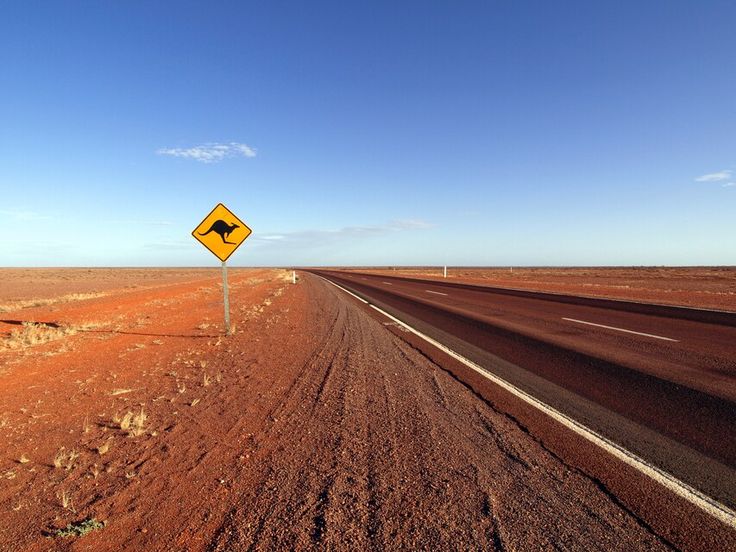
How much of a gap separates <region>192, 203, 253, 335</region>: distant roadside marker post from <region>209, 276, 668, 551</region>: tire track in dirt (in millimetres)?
5372

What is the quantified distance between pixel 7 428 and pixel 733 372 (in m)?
9.87

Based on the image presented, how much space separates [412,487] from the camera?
114 inches

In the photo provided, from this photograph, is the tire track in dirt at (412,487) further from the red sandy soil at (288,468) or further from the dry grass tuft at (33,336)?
the dry grass tuft at (33,336)

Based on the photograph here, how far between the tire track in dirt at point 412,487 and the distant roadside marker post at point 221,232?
212 inches

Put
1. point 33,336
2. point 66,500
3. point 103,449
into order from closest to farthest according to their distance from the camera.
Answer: point 66,500, point 103,449, point 33,336

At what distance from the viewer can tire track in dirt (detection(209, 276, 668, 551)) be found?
7.73 feet

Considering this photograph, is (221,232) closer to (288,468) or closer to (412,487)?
(288,468)

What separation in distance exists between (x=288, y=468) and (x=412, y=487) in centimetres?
105

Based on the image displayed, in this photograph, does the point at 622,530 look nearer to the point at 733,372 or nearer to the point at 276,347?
the point at 733,372

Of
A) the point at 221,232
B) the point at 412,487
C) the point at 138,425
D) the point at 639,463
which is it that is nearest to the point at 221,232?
the point at 221,232

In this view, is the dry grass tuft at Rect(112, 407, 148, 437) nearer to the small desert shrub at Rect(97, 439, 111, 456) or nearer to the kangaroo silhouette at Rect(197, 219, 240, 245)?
the small desert shrub at Rect(97, 439, 111, 456)

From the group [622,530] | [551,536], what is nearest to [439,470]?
[551,536]

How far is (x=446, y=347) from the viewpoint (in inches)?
317

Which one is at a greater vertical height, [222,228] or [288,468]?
[222,228]
